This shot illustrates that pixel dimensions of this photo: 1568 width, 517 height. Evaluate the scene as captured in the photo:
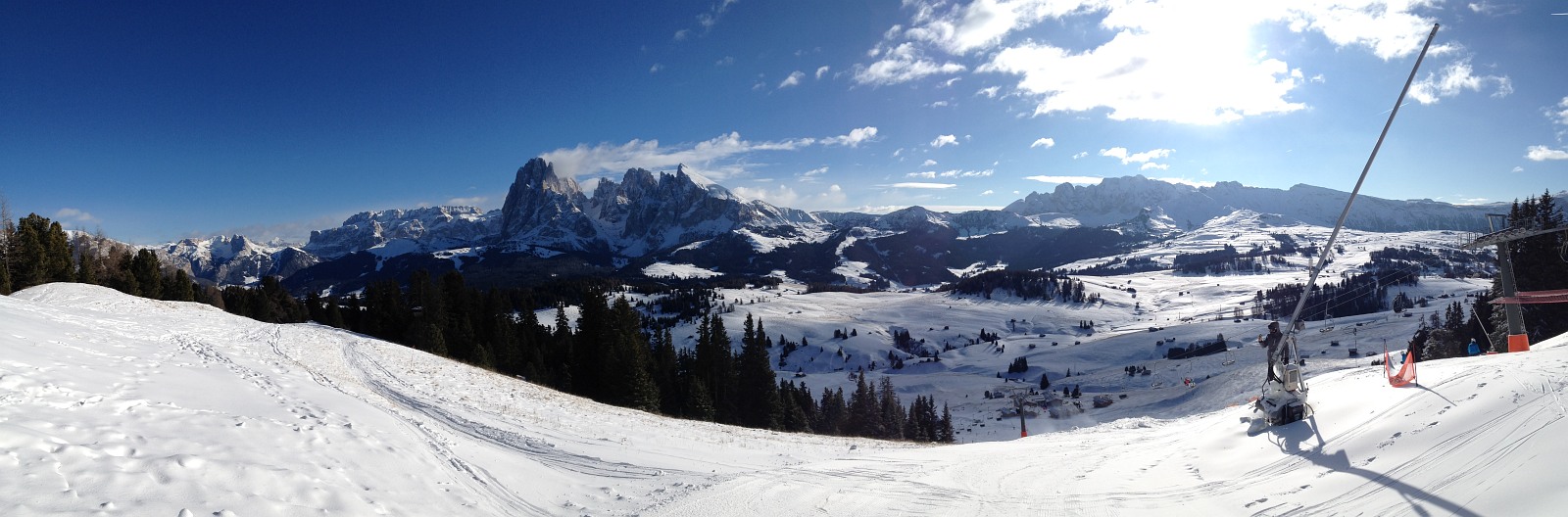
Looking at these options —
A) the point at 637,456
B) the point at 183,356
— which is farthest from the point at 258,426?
the point at 183,356

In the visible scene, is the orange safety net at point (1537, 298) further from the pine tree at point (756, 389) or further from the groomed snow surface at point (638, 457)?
the pine tree at point (756, 389)

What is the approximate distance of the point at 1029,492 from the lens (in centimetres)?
1352

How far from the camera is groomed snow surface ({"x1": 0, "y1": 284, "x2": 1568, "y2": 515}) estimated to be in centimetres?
829

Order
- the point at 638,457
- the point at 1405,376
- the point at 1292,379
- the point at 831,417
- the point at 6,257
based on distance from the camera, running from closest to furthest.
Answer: the point at 1405,376, the point at 1292,379, the point at 638,457, the point at 6,257, the point at 831,417

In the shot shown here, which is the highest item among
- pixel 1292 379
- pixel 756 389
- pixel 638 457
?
pixel 1292 379

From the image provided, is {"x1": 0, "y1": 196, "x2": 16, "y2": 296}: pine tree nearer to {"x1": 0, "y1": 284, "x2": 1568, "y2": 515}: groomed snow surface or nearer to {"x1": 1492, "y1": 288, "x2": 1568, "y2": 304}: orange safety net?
{"x1": 0, "y1": 284, "x2": 1568, "y2": 515}: groomed snow surface

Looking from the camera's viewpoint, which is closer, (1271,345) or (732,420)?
Result: (1271,345)

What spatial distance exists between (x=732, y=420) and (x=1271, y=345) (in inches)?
1863

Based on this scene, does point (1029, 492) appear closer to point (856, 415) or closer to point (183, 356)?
point (183, 356)

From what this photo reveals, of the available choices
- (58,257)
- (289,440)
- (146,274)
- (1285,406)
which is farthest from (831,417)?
(58,257)

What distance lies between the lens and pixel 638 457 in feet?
60.5

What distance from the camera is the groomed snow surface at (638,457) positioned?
829 cm

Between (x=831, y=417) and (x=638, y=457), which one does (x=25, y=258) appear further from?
(x=831, y=417)

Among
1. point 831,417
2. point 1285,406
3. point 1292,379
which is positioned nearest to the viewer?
point 1285,406
